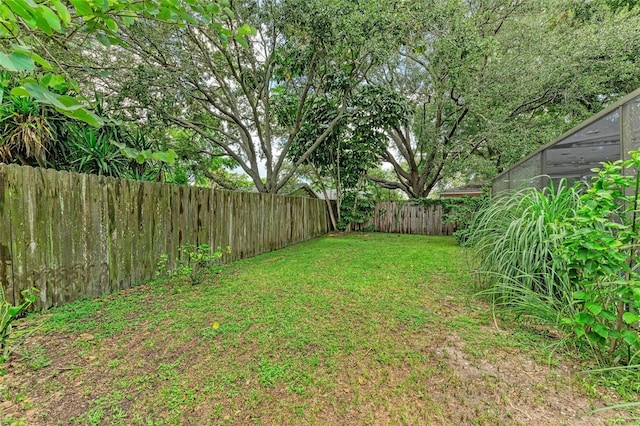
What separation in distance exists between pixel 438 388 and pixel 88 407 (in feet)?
5.54

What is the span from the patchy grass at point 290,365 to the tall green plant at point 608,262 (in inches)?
11.0

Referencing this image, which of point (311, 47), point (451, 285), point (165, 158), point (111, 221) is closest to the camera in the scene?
point (165, 158)

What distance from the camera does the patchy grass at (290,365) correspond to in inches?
49.1

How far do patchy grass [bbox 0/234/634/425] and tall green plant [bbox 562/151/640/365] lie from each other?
278 mm

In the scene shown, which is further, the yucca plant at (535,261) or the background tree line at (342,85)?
the background tree line at (342,85)

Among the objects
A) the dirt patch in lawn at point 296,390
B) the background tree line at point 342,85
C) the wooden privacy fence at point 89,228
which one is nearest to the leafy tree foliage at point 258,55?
the background tree line at point 342,85

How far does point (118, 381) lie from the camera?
145cm

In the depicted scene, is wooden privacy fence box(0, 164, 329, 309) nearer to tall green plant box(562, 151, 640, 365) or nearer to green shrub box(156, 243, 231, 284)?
green shrub box(156, 243, 231, 284)

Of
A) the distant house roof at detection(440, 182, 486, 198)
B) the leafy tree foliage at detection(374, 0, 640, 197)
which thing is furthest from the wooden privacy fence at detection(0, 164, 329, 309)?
the distant house roof at detection(440, 182, 486, 198)

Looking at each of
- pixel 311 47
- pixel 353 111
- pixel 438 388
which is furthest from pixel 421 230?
pixel 438 388

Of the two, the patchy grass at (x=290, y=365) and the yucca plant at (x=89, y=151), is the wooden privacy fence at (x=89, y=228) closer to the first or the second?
the patchy grass at (x=290, y=365)

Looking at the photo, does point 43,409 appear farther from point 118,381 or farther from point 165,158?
point 165,158

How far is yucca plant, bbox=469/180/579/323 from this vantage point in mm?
1856

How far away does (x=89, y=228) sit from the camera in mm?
2590
